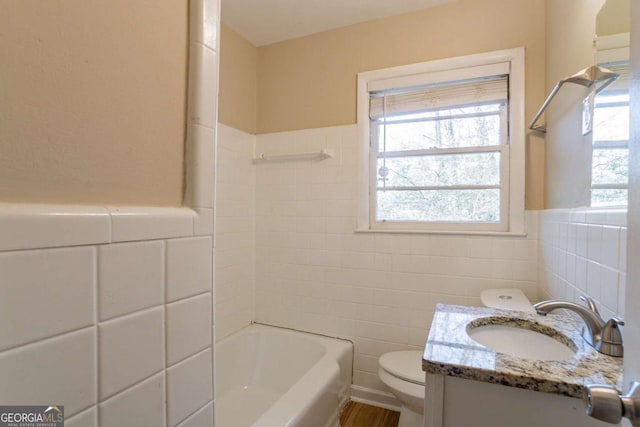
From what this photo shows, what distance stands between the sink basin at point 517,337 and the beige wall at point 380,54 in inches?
36.3

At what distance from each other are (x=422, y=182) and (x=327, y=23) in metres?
1.26

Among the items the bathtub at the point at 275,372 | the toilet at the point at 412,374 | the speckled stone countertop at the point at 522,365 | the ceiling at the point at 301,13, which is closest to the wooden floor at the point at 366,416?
the bathtub at the point at 275,372

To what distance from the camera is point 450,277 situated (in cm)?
184

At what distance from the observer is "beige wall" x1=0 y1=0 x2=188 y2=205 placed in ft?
1.20

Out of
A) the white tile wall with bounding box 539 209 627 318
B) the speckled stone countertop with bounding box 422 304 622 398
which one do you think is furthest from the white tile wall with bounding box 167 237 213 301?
the white tile wall with bounding box 539 209 627 318

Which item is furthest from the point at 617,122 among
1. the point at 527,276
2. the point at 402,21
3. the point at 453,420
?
the point at 402,21

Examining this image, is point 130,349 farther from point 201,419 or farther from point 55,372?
point 201,419

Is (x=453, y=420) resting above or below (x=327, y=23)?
below

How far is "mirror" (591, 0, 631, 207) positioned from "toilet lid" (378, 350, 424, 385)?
1.10 meters

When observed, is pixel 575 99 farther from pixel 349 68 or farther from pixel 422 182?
pixel 349 68

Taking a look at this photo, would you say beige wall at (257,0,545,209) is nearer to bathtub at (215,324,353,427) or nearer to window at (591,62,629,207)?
window at (591,62,629,207)

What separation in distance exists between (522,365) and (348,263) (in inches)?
54.0

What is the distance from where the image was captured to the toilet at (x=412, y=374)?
4.68 feet

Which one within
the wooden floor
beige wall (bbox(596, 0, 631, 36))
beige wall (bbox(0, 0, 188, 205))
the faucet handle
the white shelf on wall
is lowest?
the wooden floor
